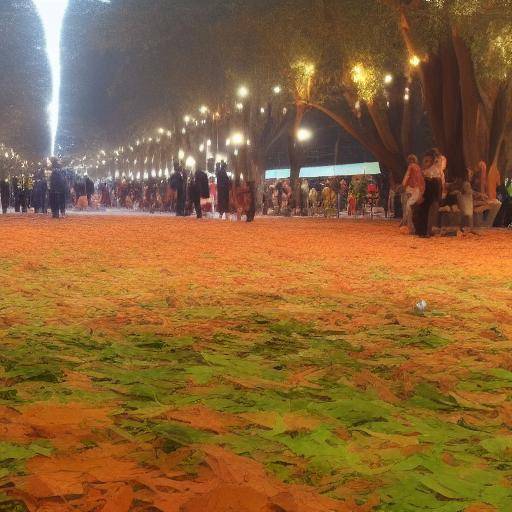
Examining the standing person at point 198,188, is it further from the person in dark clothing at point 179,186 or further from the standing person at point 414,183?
the standing person at point 414,183

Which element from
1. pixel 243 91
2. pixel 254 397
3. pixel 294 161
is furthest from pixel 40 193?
pixel 254 397

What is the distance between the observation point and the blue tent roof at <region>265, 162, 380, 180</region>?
59.2 meters

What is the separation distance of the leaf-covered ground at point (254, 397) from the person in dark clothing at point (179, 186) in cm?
2677

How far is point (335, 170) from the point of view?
63.1 metres

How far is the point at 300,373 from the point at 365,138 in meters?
25.8

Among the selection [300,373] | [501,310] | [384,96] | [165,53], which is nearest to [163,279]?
[501,310]

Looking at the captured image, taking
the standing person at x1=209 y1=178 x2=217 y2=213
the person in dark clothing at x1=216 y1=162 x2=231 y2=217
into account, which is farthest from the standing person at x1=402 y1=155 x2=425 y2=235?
the standing person at x1=209 y1=178 x2=217 y2=213

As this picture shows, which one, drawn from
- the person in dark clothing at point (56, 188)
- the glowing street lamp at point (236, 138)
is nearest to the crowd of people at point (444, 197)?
the person in dark clothing at point (56, 188)

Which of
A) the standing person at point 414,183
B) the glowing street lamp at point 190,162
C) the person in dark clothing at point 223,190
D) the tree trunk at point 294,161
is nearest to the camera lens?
the standing person at point 414,183

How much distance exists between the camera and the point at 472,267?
11609 mm

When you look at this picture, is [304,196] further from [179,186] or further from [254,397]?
[254,397]

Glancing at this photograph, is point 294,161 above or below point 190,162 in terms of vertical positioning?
below

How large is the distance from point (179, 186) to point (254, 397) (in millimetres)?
32600

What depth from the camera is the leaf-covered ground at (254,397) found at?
2855mm
